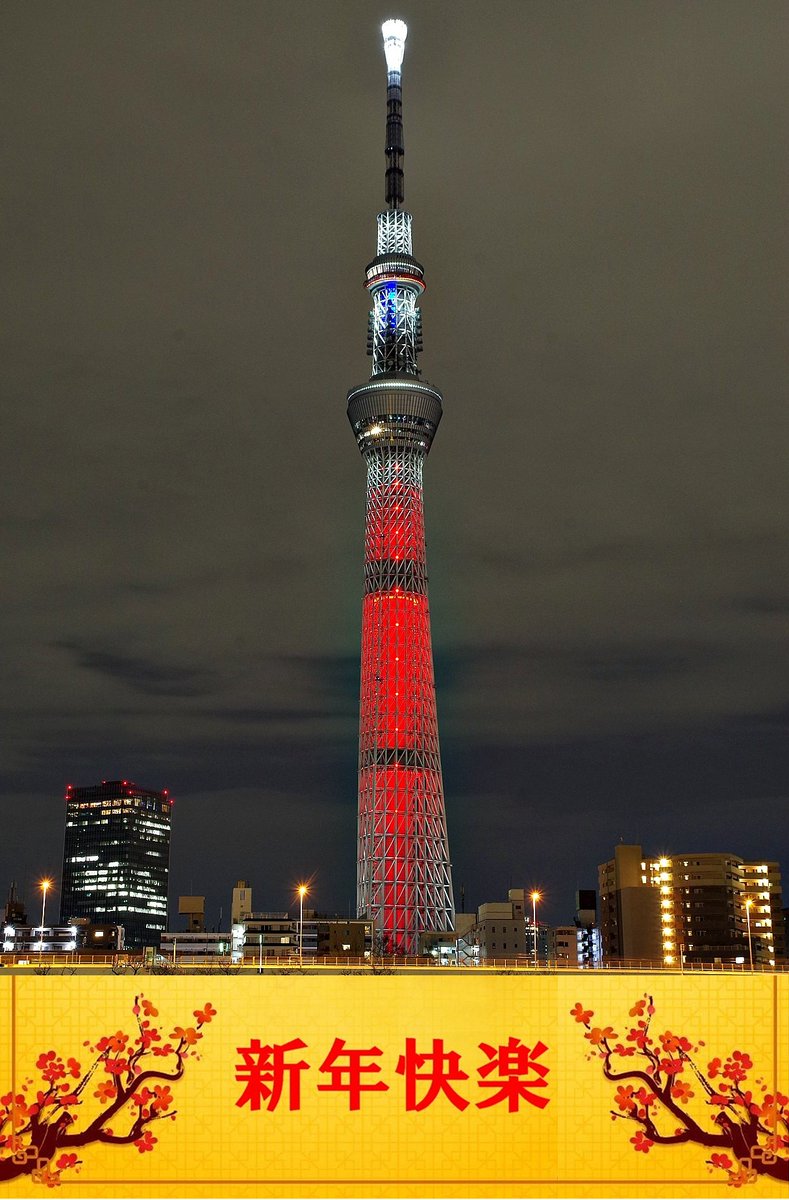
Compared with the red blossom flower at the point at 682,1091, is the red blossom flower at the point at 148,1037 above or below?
above

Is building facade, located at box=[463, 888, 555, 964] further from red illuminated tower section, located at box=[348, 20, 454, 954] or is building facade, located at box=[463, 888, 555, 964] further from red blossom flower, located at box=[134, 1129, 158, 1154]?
red blossom flower, located at box=[134, 1129, 158, 1154]

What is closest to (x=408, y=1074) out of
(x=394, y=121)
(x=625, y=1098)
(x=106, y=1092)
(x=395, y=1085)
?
(x=395, y=1085)

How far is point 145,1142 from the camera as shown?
34.3 metres

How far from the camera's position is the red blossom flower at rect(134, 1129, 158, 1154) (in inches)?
1351

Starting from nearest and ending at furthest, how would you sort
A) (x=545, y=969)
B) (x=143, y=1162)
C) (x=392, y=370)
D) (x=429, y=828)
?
1. (x=143, y=1162)
2. (x=545, y=969)
3. (x=429, y=828)
4. (x=392, y=370)

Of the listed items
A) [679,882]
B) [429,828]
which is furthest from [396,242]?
[679,882]

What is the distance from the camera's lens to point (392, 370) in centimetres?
14000

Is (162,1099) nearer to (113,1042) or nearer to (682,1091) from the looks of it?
(113,1042)

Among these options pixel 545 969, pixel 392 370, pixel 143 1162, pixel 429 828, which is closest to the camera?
pixel 143 1162

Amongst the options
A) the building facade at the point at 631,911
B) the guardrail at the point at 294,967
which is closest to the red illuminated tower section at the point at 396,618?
the building facade at the point at 631,911

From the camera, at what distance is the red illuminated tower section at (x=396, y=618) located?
127 m

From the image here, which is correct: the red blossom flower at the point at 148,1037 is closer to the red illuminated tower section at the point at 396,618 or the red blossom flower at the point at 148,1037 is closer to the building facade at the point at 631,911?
the red illuminated tower section at the point at 396,618

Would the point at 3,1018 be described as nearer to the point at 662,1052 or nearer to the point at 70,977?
the point at 70,977

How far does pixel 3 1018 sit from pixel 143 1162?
19.0 feet
